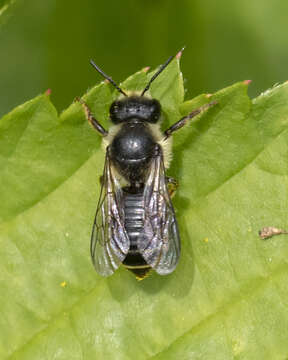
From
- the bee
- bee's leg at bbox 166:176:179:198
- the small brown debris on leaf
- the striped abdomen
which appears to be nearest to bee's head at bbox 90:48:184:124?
the bee

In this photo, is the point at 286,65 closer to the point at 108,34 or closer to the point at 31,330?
the point at 108,34

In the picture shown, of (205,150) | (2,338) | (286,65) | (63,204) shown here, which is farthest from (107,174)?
(286,65)

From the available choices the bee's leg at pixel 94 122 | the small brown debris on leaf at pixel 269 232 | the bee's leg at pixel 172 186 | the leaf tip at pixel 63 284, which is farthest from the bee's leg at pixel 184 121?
the leaf tip at pixel 63 284

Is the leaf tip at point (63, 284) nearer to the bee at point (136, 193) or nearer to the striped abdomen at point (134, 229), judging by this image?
the bee at point (136, 193)

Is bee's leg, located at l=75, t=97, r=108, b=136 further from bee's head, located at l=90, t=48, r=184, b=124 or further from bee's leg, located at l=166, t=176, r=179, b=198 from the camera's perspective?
bee's leg, located at l=166, t=176, r=179, b=198

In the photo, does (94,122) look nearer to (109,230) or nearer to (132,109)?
(132,109)
